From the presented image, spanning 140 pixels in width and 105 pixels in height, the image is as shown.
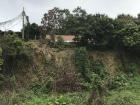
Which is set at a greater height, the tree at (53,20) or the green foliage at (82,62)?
the tree at (53,20)

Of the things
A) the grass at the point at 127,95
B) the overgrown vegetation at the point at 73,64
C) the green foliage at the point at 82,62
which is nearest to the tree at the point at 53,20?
the overgrown vegetation at the point at 73,64

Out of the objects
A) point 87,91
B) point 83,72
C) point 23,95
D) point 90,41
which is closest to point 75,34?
point 90,41

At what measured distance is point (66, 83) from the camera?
2519 centimetres

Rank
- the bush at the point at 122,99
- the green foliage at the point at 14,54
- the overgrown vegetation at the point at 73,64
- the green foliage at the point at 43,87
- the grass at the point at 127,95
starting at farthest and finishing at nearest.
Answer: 1. the green foliage at the point at 14,54
2. the green foliage at the point at 43,87
3. the overgrown vegetation at the point at 73,64
4. the grass at the point at 127,95
5. the bush at the point at 122,99

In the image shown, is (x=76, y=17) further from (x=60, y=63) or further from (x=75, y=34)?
(x=60, y=63)

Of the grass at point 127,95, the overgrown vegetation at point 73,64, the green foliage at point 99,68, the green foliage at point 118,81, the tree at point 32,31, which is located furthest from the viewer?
the tree at point 32,31

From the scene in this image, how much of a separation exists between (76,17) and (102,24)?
174 inches

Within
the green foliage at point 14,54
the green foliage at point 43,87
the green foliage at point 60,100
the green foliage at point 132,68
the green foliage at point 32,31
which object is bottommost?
the green foliage at point 60,100

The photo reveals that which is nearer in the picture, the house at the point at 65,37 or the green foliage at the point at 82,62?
the green foliage at the point at 82,62

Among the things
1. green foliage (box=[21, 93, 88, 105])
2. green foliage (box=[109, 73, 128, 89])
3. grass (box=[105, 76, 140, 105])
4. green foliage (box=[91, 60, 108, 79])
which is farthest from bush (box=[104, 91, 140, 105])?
green foliage (box=[91, 60, 108, 79])

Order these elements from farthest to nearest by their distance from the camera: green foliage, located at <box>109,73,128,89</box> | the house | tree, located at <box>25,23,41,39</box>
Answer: tree, located at <box>25,23,41,39</box> < the house < green foliage, located at <box>109,73,128,89</box>

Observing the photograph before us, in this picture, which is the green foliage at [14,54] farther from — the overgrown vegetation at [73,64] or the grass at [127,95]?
the grass at [127,95]

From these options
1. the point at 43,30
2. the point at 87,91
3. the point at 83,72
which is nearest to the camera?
the point at 87,91

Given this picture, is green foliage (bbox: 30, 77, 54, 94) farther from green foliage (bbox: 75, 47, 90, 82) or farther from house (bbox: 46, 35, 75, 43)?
house (bbox: 46, 35, 75, 43)
